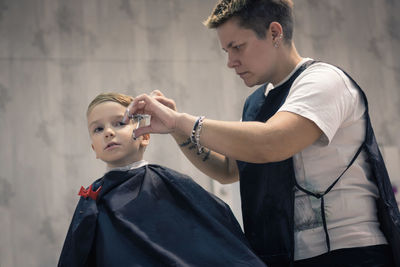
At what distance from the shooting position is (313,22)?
502 centimetres

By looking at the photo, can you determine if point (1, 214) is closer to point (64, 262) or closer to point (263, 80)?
point (64, 262)

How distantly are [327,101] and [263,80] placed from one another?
1.16 feet

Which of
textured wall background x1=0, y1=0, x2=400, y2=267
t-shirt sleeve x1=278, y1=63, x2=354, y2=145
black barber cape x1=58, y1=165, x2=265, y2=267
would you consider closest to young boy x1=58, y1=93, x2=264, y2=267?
black barber cape x1=58, y1=165, x2=265, y2=267

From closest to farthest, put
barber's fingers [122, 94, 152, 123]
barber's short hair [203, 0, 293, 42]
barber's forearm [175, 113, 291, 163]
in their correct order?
barber's forearm [175, 113, 291, 163] → barber's fingers [122, 94, 152, 123] → barber's short hair [203, 0, 293, 42]

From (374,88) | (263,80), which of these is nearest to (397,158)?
(374,88)

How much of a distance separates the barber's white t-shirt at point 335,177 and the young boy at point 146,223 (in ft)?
0.72

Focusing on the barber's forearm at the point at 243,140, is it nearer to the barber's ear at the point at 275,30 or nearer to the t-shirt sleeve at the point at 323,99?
the t-shirt sleeve at the point at 323,99

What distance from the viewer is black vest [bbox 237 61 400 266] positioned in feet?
4.91

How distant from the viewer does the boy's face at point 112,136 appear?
1796 mm

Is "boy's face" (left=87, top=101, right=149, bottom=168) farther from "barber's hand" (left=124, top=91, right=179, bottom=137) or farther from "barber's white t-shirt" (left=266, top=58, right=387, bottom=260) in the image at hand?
"barber's white t-shirt" (left=266, top=58, right=387, bottom=260)

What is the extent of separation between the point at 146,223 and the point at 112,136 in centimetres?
43

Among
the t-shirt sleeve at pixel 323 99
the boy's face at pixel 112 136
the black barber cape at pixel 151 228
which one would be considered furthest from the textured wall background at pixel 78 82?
the t-shirt sleeve at pixel 323 99

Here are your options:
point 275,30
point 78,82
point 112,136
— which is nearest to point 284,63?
point 275,30

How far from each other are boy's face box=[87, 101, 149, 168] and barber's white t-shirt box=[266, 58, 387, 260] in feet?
2.14
